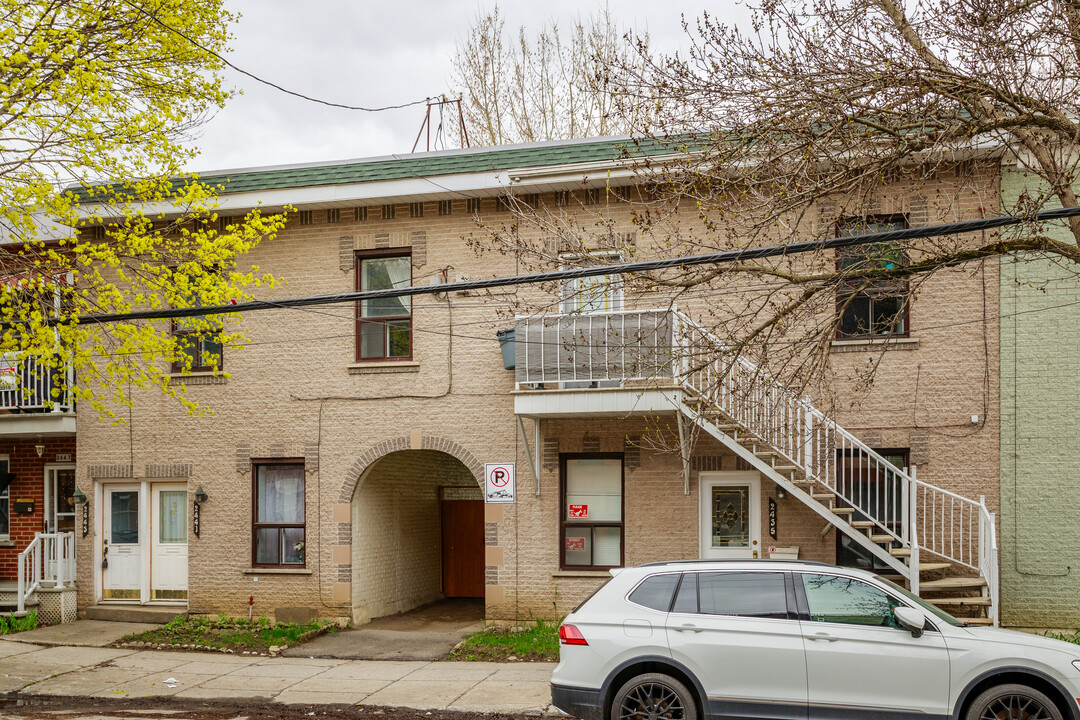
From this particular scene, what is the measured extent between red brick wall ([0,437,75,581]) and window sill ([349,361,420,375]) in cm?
605

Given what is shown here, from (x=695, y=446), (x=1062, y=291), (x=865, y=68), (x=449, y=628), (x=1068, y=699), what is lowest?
(x=449, y=628)

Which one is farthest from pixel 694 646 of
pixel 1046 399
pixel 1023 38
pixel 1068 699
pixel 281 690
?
pixel 1046 399

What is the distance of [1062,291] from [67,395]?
14.5 m

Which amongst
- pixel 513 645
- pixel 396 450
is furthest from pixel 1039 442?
pixel 396 450

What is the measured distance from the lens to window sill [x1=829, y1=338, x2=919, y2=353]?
13508 millimetres

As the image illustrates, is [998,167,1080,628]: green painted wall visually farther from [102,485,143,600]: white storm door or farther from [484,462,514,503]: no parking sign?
[102,485,143,600]: white storm door

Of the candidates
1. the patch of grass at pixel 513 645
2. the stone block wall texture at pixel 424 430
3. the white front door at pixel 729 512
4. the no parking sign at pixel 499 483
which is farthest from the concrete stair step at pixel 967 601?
the no parking sign at pixel 499 483

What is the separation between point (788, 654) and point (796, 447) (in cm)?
510

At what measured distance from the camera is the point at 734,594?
8.58 meters

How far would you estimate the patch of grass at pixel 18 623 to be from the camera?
1558 cm

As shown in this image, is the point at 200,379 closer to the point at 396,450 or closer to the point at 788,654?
the point at 396,450

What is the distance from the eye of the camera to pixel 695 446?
1410cm

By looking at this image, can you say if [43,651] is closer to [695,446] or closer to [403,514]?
[403,514]

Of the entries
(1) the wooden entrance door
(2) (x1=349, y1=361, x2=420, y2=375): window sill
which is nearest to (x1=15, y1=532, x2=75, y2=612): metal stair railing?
(2) (x1=349, y1=361, x2=420, y2=375): window sill
